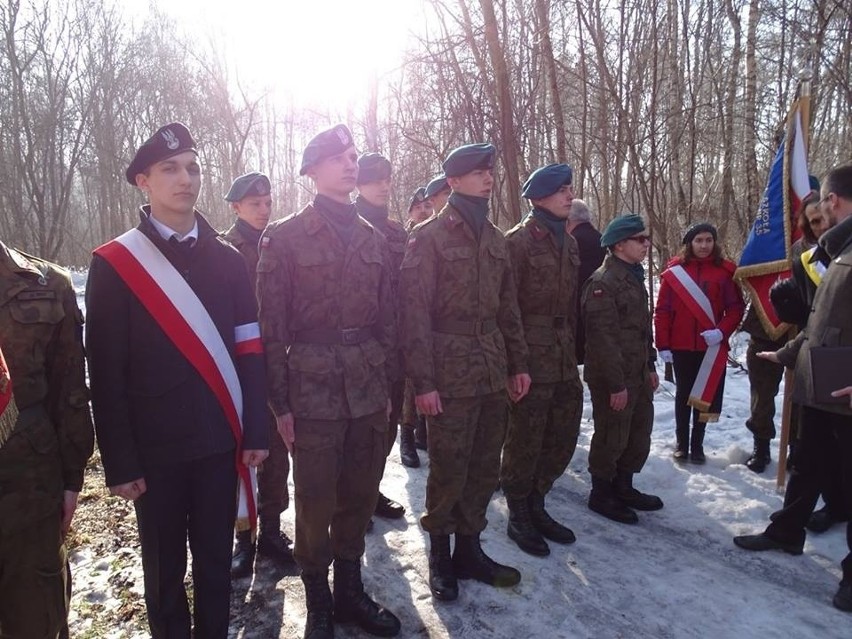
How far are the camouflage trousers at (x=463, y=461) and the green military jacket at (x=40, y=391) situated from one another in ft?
5.36

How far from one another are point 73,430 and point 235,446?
1.84 feet

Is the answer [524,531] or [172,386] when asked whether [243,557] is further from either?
[524,531]

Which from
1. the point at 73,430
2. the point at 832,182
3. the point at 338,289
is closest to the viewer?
the point at 73,430

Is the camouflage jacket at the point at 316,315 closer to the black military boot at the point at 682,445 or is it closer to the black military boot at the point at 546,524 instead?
the black military boot at the point at 546,524

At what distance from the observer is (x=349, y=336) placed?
103 inches

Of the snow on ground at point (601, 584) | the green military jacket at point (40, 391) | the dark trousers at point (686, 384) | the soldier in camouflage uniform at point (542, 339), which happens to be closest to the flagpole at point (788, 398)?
the snow on ground at point (601, 584)

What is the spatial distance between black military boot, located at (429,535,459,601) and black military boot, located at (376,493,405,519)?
81cm

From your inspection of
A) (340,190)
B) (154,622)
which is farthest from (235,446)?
(340,190)

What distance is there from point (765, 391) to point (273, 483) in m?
3.87

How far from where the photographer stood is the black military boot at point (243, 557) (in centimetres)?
307

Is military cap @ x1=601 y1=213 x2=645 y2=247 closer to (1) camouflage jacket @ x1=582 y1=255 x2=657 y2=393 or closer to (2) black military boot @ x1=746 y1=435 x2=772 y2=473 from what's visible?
(1) camouflage jacket @ x1=582 y1=255 x2=657 y2=393

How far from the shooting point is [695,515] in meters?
3.83

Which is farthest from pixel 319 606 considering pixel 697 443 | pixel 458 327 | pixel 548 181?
pixel 697 443

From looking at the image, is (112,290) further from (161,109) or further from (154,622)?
(161,109)
